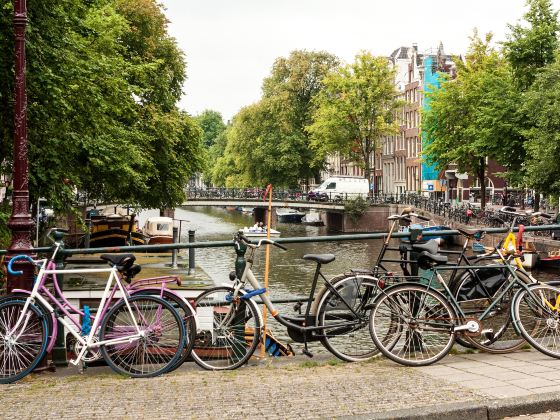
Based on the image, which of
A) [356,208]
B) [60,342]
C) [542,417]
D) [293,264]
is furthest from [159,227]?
[542,417]

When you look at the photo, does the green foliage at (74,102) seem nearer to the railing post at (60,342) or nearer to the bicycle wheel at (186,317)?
the railing post at (60,342)

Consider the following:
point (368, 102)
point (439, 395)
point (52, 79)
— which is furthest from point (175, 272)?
point (368, 102)

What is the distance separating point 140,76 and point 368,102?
37.1 m

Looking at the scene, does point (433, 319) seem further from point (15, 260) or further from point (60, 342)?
point (15, 260)

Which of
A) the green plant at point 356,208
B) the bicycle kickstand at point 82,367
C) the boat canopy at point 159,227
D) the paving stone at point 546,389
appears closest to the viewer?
the paving stone at point 546,389

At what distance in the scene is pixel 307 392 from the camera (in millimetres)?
5344

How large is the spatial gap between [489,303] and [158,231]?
123 ft

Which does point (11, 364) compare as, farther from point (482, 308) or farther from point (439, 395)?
point (482, 308)

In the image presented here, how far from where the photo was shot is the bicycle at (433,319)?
6309mm

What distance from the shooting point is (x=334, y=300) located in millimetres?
6492

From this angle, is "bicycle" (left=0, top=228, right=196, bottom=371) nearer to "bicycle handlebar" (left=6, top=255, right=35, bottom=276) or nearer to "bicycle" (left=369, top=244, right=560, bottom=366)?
"bicycle handlebar" (left=6, top=255, right=35, bottom=276)

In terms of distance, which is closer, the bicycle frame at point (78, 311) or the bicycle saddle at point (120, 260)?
the bicycle frame at point (78, 311)

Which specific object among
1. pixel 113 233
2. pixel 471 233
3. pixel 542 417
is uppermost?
pixel 471 233

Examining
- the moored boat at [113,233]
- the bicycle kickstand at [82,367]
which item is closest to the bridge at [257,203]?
the moored boat at [113,233]
